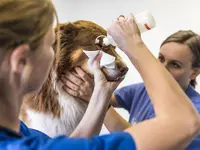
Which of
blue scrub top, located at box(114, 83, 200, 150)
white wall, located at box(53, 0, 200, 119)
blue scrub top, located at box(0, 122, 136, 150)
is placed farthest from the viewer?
white wall, located at box(53, 0, 200, 119)

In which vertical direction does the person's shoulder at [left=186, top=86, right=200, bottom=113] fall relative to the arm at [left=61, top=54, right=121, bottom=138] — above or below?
below

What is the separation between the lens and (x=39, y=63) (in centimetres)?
59

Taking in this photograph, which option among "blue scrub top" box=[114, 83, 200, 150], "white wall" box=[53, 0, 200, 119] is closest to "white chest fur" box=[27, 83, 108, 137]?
"blue scrub top" box=[114, 83, 200, 150]

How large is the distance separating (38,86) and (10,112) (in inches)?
3.0

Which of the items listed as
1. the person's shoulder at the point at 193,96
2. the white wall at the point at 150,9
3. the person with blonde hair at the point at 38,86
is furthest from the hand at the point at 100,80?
the white wall at the point at 150,9

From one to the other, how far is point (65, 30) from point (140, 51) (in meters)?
0.35

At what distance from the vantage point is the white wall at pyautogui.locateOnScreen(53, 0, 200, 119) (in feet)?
5.84

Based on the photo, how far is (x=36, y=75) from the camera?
594 millimetres

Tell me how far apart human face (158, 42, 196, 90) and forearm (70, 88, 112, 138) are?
1.39ft

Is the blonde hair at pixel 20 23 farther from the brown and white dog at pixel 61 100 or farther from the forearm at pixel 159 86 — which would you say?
the brown and white dog at pixel 61 100

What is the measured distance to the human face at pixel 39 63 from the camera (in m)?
0.58

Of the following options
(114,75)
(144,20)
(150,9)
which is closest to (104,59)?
(114,75)

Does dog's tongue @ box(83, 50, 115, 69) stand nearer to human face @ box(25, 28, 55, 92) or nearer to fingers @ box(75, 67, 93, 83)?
fingers @ box(75, 67, 93, 83)

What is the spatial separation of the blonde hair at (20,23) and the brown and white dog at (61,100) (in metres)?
0.41
